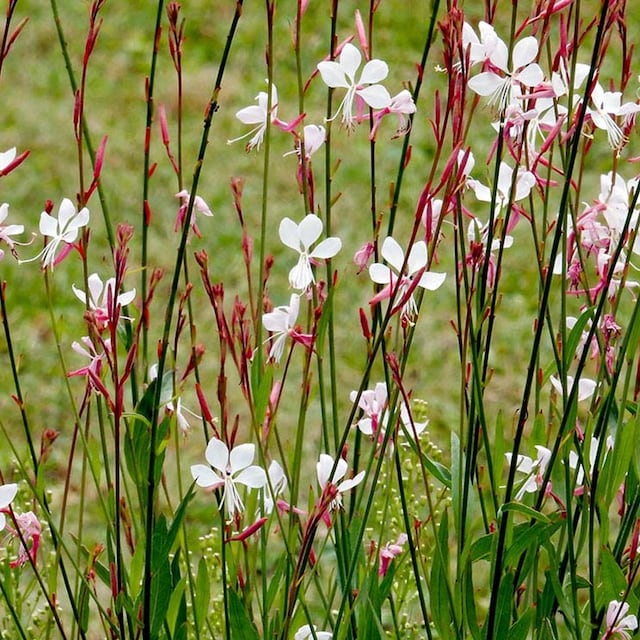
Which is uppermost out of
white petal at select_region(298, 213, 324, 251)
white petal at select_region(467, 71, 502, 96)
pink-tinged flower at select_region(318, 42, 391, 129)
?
pink-tinged flower at select_region(318, 42, 391, 129)

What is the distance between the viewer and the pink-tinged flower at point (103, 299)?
1.13 m

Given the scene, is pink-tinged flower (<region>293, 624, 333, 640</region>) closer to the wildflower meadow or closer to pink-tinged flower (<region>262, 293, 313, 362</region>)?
the wildflower meadow

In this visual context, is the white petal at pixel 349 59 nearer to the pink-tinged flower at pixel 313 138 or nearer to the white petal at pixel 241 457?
the pink-tinged flower at pixel 313 138

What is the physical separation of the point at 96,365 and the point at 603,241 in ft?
1.97

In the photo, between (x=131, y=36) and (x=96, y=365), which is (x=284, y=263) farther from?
(x=96, y=365)

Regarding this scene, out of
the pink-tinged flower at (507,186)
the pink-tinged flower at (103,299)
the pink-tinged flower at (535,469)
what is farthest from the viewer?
the pink-tinged flower at (535,469)

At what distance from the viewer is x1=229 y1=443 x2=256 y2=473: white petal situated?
3.92 ft

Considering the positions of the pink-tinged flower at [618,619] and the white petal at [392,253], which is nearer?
the white petal at [392,253]

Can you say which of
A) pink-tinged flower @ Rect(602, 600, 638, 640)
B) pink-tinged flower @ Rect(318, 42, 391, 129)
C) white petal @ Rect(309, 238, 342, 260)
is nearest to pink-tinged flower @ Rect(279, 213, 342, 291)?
white petal @ Rect(309, 238, 342, 260)

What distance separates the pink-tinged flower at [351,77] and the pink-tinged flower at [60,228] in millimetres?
279

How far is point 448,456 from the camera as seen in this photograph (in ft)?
10.3

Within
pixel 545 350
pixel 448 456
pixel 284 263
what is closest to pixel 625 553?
pixel 448 456

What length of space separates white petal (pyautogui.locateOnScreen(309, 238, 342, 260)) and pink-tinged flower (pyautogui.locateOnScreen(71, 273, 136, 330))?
0.62ft

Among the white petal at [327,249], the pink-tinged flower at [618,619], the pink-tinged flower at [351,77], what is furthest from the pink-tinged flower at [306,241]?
the pink-tinged flower at [618,619]
